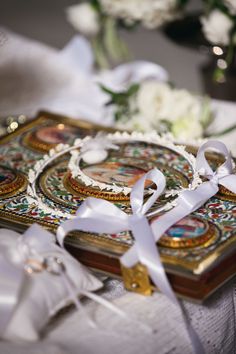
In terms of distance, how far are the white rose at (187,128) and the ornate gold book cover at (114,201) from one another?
0.55 feet

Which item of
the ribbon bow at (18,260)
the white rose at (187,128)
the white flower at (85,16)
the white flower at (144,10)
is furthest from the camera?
the white flower at (85,16)

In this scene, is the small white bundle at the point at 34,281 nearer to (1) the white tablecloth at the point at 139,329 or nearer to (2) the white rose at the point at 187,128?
(1) the white tablecloth at the point at 139,329

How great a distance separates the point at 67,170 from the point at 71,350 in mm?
325

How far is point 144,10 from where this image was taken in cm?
156

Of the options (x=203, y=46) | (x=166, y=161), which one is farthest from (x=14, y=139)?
(x=203, y=46)

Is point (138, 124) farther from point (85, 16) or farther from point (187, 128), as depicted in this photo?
point (85, 16)

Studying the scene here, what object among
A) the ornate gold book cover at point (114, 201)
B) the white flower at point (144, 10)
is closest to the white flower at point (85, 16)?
the white flower at point (144, 10)

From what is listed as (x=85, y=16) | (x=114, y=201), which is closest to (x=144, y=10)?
(x=85, y=16)

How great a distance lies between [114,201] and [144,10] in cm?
78

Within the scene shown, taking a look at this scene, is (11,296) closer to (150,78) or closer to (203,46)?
(150,78)

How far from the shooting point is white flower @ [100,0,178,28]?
1545mm

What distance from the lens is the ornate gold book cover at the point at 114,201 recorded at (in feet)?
2.49

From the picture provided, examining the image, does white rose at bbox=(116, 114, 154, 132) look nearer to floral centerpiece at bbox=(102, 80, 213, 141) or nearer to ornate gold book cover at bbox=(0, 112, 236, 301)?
floral centerpiece at bbox=(102, 80, 213, 141)

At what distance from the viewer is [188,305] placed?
2.69 ft
